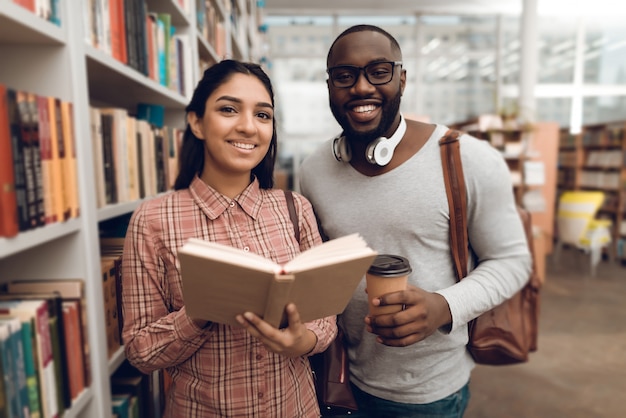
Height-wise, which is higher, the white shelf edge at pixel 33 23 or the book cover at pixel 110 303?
the white shelf edge at pixel 33 23

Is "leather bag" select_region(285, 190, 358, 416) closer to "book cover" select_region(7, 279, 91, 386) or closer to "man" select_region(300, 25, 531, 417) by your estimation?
"man" select_region(300, 25, 531, 417)

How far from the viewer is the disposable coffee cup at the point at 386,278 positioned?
92cm

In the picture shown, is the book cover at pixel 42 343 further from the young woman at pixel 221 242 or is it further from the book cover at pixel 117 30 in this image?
the book cover at pixel 117 30

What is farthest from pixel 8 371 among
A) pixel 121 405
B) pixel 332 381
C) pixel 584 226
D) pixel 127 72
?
pixel 584 226

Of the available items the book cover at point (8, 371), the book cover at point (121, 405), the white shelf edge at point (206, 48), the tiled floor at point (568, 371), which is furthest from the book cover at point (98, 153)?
the tiled floor at point (568, 371)

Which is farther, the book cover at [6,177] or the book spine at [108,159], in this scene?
the book spine at [108,159]

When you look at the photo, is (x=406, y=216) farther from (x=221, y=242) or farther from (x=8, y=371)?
(x=8, y=371)

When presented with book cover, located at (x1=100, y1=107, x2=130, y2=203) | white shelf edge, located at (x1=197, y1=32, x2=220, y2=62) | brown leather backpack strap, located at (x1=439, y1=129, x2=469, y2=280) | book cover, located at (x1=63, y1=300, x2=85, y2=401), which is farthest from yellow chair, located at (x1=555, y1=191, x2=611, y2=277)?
book cover, located at (x1=63, y1=300, x2=85, y2=401)

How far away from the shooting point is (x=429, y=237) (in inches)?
46.9

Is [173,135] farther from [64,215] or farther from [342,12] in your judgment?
[342,12]

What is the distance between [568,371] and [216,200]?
9.76ft

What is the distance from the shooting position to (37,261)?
97 cm

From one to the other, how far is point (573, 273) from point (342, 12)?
6666 mm

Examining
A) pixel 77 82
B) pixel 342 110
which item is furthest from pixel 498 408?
pixel 77 82
